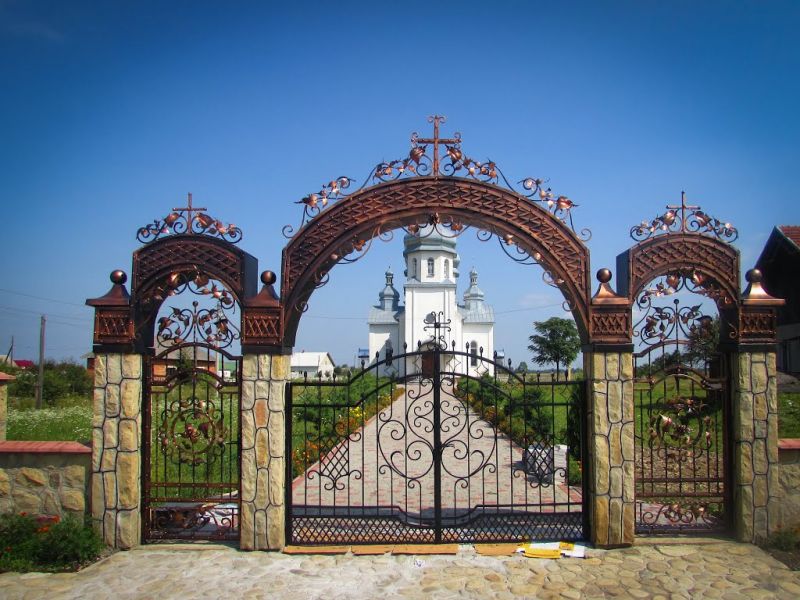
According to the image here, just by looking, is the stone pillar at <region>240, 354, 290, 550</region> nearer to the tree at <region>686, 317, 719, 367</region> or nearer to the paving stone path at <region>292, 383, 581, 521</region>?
the paving stone path at <region>292, 383, 581, 521</region>

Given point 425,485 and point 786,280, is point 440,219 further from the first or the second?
→ point 786,280

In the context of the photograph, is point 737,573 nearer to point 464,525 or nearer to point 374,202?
point 464,525

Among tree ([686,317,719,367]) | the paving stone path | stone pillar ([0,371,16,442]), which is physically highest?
tree ([686,317,719,367])

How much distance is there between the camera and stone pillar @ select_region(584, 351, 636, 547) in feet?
18.6

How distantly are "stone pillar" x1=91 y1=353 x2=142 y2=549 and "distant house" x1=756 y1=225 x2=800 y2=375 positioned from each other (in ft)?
50.6

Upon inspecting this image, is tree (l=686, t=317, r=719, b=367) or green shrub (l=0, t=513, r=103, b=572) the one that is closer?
green shrub (l=0, t=513, r=103, b=572)

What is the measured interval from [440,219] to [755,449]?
3.82 m

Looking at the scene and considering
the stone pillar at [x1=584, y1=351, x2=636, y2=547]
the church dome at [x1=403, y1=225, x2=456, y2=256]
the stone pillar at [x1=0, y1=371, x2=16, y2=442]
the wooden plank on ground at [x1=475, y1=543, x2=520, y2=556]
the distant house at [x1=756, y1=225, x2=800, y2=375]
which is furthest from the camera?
the church dome at [x1=403, y1=225, x2=456, y2=256]

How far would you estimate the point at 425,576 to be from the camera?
5.09 meters

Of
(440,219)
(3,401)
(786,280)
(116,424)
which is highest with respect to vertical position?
(786,280)

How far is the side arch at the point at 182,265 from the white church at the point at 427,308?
30.2m

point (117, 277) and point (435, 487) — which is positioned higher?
point (117, 277)

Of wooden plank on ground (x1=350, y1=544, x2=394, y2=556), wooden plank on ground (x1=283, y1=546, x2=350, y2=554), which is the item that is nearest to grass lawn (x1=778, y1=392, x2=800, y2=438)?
wooden plank on ground (x1=350, y1=544, x2=394, y2=556)

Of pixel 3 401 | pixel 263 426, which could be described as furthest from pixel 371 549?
pixel 3 401
